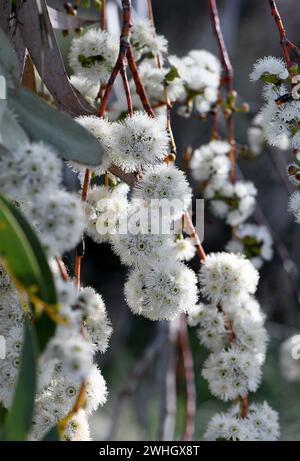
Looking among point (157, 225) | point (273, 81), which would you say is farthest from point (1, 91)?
point (273, 81)

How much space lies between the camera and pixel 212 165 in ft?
5.49

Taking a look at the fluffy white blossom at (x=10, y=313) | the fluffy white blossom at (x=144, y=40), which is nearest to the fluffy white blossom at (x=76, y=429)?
the fluffy white blossom at (x=10, y=313)

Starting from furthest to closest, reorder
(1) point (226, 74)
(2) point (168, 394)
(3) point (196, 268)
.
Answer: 1. (3) point (196, 268)
2. (2) point (168, 394)
3. (1) point (226, 74)

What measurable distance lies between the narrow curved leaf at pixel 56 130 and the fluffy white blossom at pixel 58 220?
0.15 m

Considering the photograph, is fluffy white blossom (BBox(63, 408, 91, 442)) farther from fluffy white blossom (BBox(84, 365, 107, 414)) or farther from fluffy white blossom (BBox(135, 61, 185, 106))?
fluffy white blossom (BBox(135, 61, 185, 106))

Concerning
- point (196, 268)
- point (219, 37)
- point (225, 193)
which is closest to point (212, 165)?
point (225, 193)

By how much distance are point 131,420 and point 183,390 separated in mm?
373

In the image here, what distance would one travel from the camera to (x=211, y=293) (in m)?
1.12

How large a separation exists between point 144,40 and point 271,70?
1.27ft

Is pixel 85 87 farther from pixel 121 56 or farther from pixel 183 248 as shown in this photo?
pixel 183 248

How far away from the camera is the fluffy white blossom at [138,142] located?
0.99 meters

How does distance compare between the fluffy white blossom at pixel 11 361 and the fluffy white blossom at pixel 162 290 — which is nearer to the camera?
the fluffy white blossom at pixel 11 361

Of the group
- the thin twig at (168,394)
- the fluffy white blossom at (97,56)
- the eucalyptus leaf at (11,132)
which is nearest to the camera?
the eucalyptus leaf at (11,132)

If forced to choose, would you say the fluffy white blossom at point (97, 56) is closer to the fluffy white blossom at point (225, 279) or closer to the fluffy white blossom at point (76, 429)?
the fluffy white blossom at point (225, 279)
